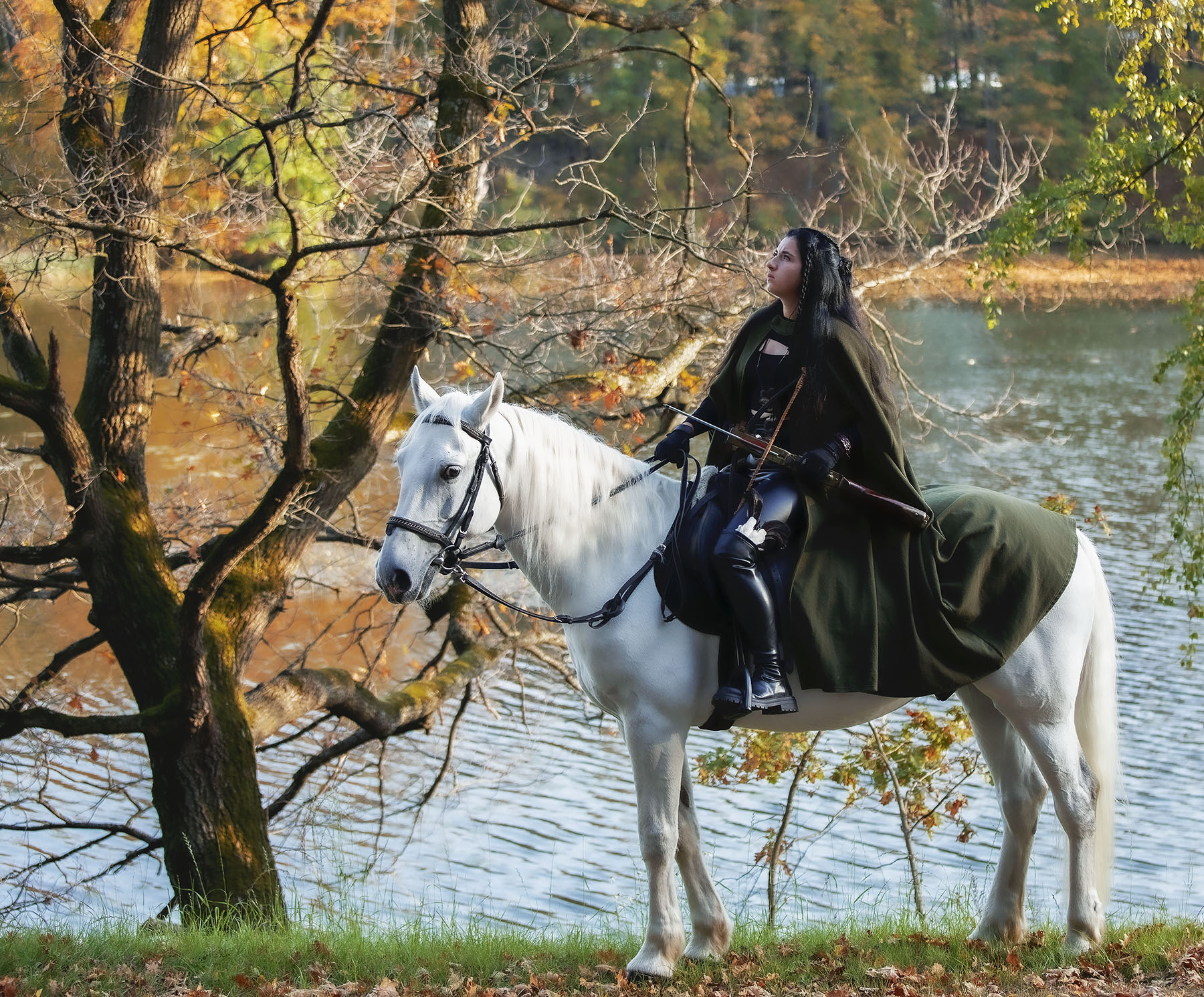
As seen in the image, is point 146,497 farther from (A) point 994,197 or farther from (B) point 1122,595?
(B) point 1122,595

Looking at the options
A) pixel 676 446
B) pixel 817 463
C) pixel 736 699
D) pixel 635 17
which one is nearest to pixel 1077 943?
pixel 736 699

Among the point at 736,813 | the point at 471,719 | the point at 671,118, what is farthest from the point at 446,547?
the point at 671,118

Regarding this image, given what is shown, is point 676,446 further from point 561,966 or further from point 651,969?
point 561,966

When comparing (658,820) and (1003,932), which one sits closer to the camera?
(658,820)

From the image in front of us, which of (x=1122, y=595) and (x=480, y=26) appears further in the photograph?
(x=1122, y=595)

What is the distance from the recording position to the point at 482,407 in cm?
399

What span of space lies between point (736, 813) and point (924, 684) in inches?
270

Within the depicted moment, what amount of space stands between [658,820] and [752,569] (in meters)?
1.02

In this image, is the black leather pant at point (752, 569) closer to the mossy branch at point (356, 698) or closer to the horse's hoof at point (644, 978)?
the horse's hoof at point (644, 978)

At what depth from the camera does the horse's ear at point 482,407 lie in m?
3.96

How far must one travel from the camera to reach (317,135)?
7930mm

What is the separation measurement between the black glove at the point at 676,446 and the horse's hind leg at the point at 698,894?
4.05ft

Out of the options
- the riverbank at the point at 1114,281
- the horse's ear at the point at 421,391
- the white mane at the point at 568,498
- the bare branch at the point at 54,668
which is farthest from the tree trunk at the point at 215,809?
the riverbank at the point at 1114,281

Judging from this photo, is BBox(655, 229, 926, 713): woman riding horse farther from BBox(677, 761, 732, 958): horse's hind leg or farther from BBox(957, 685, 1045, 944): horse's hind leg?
BBox(957, 685, 1045, 944): horse's hind leg
